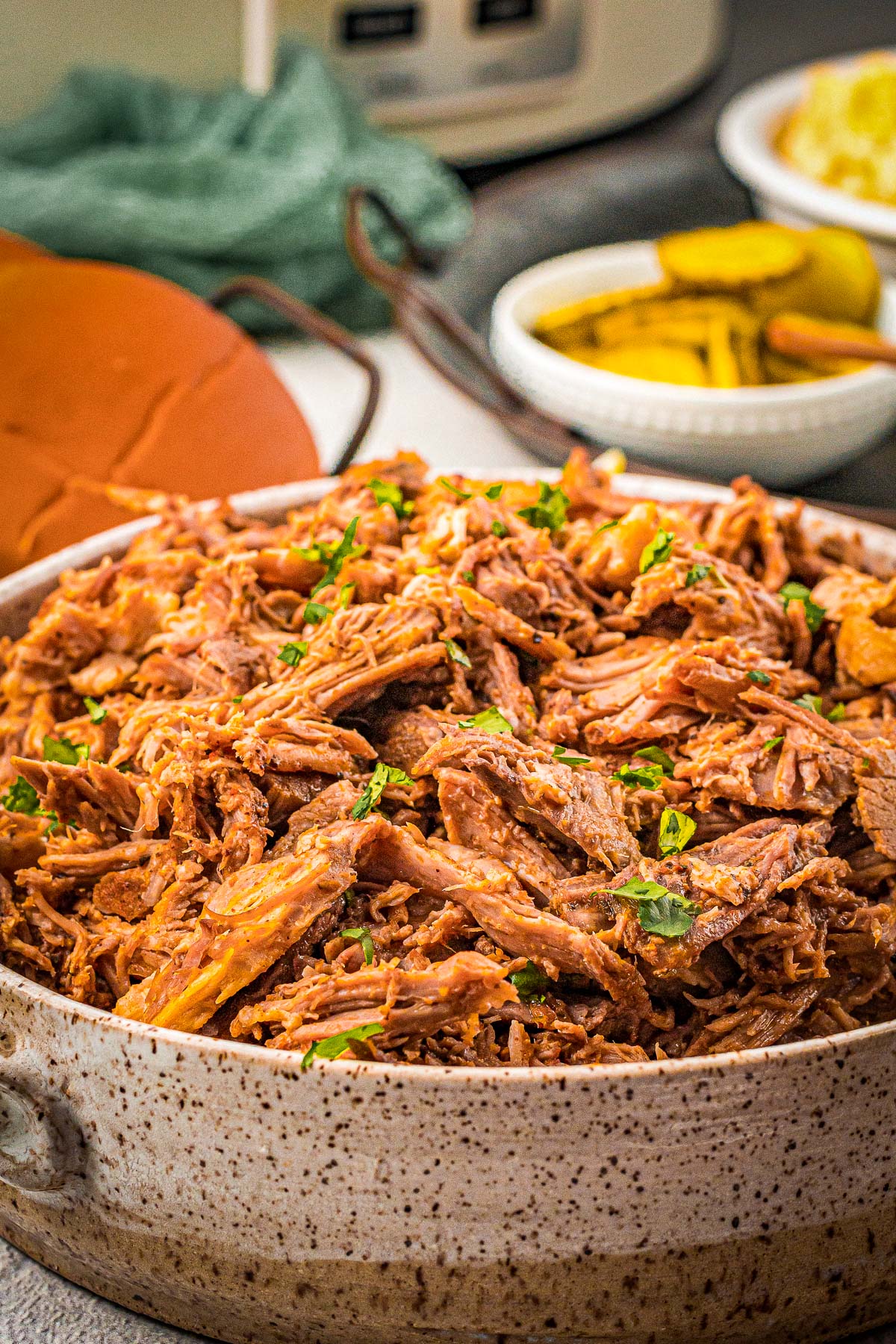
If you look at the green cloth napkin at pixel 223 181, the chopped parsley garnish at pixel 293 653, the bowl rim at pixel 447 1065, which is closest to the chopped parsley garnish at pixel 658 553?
the chopped parsley garnish at pixel 293 653

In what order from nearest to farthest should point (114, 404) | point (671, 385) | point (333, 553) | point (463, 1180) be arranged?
point (463, 1180)
point (333, 553)
point (114, 404)
point (671, 385)

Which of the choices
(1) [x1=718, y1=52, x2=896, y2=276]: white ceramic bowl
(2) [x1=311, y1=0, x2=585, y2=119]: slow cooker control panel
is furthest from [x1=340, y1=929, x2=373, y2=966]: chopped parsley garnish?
(2) [x1=311, y1=0, x2=585, y2=119]: slow cooker control panel

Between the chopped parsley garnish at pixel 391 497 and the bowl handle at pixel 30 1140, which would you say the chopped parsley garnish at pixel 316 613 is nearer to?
the chopped parsley garnish at pixel 391 497

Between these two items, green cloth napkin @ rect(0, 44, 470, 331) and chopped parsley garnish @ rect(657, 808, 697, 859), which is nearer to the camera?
chopped parsley garnish @ rect(657, 808, 697, 859)

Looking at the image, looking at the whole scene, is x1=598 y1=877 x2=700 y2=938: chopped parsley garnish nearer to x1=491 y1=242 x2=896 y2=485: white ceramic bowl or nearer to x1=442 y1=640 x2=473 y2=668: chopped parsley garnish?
x1=442 y1=640 x2=473 y2=668: chopped parsley garnish

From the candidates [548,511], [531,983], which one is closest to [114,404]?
[548,511]

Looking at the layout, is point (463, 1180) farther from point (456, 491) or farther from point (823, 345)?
point (823, 345)
